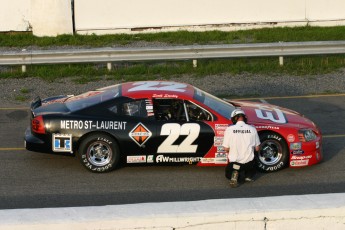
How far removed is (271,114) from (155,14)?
12583mm

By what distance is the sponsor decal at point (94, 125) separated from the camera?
1012cm

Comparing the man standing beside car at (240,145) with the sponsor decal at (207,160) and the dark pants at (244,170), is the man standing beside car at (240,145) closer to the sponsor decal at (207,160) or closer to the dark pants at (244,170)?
the dark pants at (244,170)

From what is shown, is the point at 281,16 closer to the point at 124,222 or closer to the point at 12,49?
the point at 12,49

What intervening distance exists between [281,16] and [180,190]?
14.6m

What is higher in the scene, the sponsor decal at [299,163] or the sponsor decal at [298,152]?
the sponsor decal at [298,152]

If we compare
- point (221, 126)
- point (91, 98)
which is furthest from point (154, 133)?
point (91, 98)

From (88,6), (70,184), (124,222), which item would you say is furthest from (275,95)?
(124,222)

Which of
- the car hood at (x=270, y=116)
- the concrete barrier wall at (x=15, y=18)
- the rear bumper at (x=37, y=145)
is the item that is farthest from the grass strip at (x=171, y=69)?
the rear bumper at (x=37, y=145)

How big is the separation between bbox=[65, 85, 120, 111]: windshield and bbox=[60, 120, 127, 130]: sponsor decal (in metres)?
0.33

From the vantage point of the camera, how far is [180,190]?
31.6ft

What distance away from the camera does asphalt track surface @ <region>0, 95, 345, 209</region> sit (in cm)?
929

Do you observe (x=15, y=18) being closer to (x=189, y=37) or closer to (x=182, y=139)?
(x=189, y=37)

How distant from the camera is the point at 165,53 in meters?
17.9

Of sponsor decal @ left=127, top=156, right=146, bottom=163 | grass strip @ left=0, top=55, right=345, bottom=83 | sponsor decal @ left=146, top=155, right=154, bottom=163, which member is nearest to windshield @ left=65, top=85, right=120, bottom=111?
sponsor decal @ left=127, top=156, right=146, bottom=163
